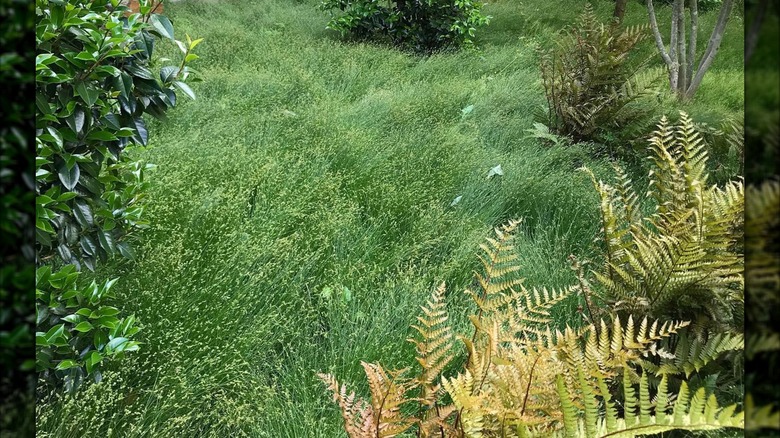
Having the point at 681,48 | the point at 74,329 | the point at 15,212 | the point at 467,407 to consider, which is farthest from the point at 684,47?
the point at 15,212

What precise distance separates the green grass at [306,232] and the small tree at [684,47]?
36 centimetres

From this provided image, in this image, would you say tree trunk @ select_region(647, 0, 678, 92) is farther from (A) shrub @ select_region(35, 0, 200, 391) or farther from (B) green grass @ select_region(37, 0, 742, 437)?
(A) shrub @ select_region(35, 0, 200, 391)

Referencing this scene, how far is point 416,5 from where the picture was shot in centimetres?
775

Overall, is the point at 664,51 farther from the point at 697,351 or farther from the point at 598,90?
the point at 697,351

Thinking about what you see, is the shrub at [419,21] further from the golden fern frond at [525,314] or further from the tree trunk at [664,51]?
the golden fern frond at [525,314]

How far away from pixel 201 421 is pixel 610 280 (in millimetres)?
1410

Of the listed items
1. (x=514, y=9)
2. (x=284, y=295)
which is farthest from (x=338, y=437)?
(x=514, y=9)

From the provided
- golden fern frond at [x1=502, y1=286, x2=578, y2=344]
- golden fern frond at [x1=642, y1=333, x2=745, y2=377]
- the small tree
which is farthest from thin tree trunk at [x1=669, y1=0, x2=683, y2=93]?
golden fern frond at [x1=642, y1=333, x2=745, y2=377]

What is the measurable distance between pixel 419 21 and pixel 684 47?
13.2 ft

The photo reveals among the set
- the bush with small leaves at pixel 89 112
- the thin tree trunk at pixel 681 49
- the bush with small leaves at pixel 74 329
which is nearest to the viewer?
the bush with small leaves at pixel 89 112

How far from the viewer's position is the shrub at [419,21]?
7695 mm

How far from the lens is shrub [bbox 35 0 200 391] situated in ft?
4.18

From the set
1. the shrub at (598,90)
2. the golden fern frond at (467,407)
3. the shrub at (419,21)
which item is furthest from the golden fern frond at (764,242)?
the shrub at (419,21)

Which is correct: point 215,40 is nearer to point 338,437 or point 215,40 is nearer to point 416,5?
point 416,5
